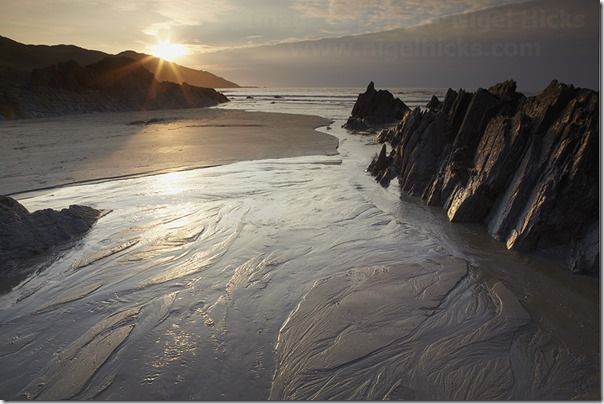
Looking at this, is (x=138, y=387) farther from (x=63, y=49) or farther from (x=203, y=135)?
(x=63, y=49)

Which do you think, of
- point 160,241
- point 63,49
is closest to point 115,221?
point 160,241

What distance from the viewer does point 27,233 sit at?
6.45m

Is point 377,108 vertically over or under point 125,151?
over

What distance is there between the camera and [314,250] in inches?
269

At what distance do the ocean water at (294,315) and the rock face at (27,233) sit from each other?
32 centimetres

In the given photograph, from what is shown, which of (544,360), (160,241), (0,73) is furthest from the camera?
(0,73)

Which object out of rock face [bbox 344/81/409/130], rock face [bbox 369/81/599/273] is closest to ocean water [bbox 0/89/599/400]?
rock face [bbox 369/81/599/273]

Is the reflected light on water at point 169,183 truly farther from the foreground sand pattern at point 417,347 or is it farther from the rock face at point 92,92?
the rock face at point 92,92

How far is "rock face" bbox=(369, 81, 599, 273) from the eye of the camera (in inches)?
247

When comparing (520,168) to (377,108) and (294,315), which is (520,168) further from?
(377,108)

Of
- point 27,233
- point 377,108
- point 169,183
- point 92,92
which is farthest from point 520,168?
Result: point 92,92

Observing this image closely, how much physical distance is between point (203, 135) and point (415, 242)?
1865 cm

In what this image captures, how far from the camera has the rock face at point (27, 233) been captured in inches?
233

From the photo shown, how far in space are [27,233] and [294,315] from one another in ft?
16.8
